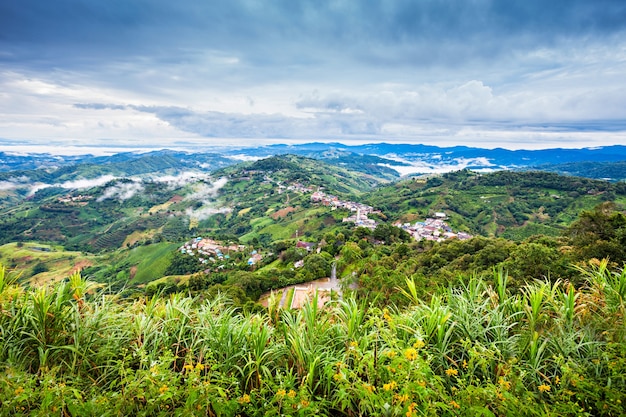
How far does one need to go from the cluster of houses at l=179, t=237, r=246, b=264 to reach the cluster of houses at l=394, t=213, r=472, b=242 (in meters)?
46.0

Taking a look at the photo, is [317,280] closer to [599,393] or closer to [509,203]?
[599,393]

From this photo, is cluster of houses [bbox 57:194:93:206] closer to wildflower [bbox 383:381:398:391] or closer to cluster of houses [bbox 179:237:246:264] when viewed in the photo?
A: cluster of houses [bbox 179:237:246:264]

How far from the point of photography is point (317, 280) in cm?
3656

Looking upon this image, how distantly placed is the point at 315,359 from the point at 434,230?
260 ft

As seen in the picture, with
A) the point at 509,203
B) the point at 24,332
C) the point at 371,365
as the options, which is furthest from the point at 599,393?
the point at 509,203

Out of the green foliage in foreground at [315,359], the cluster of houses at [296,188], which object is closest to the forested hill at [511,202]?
the cluster of houses at [296,188]

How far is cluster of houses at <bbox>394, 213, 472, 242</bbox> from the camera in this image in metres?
66.8

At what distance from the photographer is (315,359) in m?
2.69

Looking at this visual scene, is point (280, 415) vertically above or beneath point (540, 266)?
above

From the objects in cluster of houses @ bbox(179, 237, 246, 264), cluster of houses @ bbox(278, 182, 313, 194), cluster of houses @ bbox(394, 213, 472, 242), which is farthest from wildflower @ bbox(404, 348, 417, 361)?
cluster of houses @ bbox(278, 182, 313, 194)

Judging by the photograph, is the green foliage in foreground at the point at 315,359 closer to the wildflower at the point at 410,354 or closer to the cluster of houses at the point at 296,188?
the wildflower at the point at 410,354

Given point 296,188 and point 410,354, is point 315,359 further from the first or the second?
point 296,188

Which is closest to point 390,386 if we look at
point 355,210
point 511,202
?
point 355,210

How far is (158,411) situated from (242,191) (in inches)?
7634
